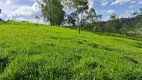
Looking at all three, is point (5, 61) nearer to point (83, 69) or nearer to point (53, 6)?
point (83, 69)

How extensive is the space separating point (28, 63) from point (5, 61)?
1559 millimetres

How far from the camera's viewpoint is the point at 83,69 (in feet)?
42.1

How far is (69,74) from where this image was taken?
39.9 feet

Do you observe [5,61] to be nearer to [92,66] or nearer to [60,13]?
[92,66]

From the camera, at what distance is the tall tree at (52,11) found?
112250mm

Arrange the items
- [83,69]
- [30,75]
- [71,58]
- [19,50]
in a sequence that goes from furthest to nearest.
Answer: [19,50]
[71,58]
[83,69]
[30,75]

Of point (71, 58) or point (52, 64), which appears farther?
point (71, 58)

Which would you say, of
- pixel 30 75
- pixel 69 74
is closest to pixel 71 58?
pixel 69 74

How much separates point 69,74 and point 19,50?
5.56m

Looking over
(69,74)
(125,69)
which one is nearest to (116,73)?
(125,69)

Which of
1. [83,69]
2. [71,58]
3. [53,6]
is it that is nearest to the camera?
[83,69]

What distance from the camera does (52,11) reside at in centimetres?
11350

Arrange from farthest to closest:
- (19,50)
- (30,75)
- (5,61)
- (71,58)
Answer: (19,50) < (71,58) < (5,61) < (30,75)

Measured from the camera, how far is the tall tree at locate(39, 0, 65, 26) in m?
112
